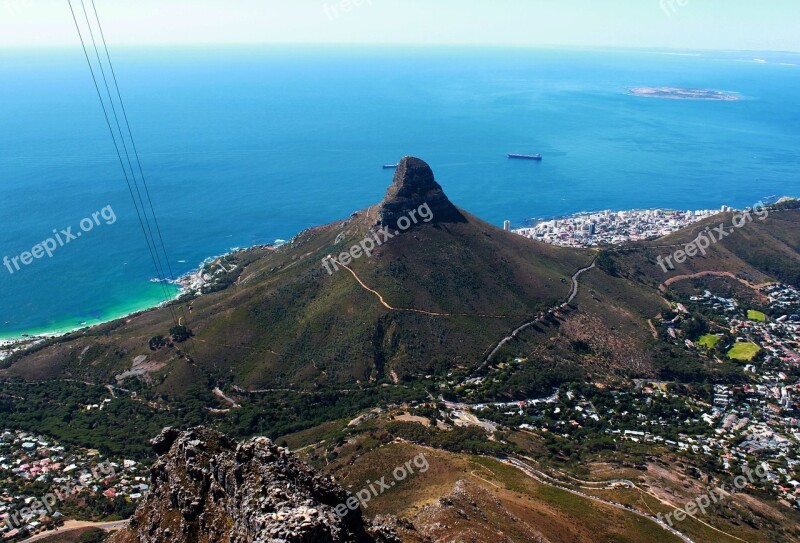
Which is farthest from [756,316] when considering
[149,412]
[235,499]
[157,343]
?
[235,499]

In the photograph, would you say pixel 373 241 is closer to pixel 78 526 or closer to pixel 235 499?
pixel 78 526

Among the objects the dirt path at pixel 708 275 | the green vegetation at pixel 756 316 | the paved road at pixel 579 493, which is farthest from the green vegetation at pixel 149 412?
the green vegetation at pixel 756 316

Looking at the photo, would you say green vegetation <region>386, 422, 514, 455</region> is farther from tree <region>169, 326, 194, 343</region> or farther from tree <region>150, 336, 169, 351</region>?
tree <region>150, 336, 169, 351</region>

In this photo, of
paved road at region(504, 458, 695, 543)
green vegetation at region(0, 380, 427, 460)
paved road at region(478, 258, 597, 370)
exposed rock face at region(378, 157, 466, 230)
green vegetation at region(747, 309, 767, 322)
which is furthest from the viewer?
green vegetation at region(747, 309, 767, 322)

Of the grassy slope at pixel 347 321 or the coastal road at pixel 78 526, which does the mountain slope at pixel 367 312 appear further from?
the coastal road at pixel 78 526

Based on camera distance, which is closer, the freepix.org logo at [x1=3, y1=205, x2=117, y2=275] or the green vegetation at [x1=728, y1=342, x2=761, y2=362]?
the green vegetation at [x1=728, y1=342, x2=761, y2=362]

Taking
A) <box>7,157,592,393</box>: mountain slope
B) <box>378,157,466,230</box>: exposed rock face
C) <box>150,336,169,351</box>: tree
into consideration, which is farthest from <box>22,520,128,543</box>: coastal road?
<box>378,157,466,230</box>: exposed rock face
